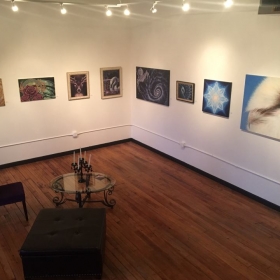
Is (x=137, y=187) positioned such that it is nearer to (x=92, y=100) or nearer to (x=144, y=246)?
(x=144, y=246)

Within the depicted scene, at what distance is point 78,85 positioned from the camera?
6.72 m

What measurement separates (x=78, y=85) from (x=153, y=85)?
5.40 ft

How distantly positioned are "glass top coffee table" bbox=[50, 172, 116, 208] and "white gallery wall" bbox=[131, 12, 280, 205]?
205 cm

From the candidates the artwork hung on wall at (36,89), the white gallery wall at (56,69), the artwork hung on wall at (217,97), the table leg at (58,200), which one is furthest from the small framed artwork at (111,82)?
the table leg at (58,200)

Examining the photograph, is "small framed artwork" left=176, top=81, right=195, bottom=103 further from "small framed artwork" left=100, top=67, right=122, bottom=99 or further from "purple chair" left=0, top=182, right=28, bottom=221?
"purple chair" left=0, top=182, right=28, bottom=221

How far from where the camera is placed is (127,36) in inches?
277

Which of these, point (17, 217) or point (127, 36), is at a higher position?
point (127, 36)

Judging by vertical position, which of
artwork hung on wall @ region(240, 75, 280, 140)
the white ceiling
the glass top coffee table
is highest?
the white ceiling

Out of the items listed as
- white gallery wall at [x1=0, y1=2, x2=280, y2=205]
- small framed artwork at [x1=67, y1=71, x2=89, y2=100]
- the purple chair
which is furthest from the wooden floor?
small framed artwork at [x1=67, y1=71, x2=89, y2=100]

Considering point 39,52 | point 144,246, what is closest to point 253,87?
point 144,246

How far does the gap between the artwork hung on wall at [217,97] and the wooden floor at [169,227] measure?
1332 mm

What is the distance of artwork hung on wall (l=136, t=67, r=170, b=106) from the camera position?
6.37 meters

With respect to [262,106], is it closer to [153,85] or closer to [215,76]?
[215,76]

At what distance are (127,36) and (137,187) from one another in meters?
3.59
